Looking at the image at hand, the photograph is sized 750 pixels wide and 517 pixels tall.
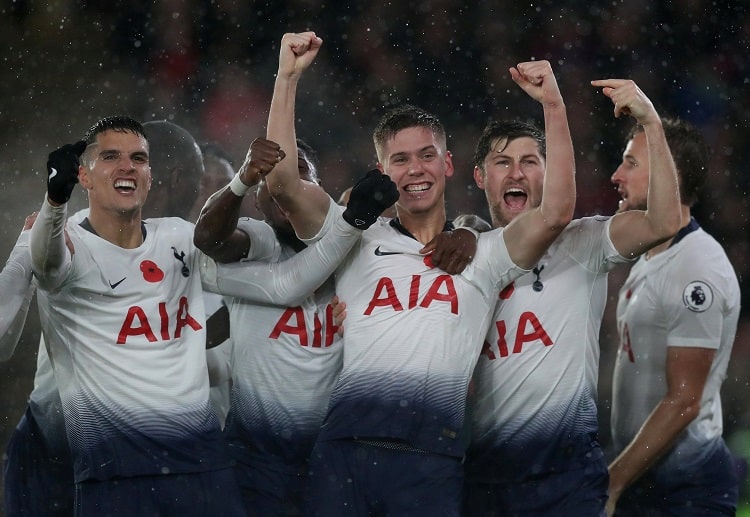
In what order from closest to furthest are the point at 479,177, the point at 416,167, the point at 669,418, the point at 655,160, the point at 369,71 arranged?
the point at 655,160 < the point at 416,167 < the point at 669,418 < the point at 479,177 < the point at 369,71

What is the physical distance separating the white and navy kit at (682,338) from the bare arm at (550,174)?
105 cm

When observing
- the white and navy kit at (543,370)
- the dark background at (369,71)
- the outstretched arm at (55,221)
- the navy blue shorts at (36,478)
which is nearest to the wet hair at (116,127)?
the outstretched arm at (55,221)

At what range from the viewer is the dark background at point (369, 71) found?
323 inches

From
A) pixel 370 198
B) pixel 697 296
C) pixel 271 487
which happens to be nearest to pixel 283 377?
pixel 271 487

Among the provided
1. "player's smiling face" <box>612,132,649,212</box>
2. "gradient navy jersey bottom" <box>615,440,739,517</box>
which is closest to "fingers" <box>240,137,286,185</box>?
"player's smiling face" <box>612,132,649,212</box>

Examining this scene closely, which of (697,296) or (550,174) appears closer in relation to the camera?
(550,174)

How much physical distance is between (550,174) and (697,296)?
1.19 metres

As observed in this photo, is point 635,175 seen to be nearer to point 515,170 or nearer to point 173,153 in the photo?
point 515,170

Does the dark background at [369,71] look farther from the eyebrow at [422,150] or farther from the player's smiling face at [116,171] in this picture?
the player's smiling face at [116,171]

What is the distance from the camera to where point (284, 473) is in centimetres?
427

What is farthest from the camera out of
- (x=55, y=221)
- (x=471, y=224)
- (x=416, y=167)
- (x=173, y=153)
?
(x=173, y=153)

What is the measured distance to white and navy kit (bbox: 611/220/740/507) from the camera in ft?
15.2

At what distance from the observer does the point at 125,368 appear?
3.95 m

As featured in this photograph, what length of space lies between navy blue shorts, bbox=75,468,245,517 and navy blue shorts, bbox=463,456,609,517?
97 centimetres
